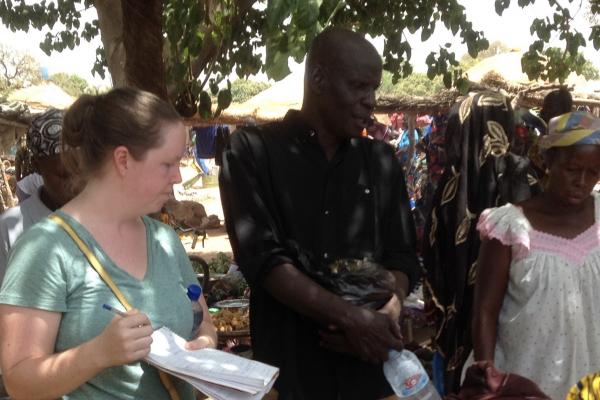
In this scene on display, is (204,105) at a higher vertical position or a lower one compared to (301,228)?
higher

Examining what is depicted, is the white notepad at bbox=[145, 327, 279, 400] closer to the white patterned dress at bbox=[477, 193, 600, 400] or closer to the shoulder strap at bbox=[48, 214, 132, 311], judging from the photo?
the shoulder strap at bbox=[48, 214, 132, 311]

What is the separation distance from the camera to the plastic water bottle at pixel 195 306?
6.27 feet

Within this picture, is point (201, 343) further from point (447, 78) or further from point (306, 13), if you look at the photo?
point (447, 78)

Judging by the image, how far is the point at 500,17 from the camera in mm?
5305

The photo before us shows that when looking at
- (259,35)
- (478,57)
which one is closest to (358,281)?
(259,35)

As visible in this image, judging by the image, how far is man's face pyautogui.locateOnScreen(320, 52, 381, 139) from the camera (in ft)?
7.23

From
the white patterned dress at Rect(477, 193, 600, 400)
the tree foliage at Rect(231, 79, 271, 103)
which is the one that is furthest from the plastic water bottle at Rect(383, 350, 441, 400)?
the tree foliage at Rect(231, 79, 271, 103)

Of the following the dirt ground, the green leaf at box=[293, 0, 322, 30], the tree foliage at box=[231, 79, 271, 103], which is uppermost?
the green leaf at box=[293, 0, 322, 30]

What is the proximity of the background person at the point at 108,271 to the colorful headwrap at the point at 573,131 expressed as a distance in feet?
4.55

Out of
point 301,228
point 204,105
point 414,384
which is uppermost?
point 204,105

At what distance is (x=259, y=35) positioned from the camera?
18.5 ft

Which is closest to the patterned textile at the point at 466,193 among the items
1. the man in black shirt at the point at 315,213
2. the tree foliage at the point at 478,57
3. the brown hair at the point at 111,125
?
the man in black shirt at the point at 315,213

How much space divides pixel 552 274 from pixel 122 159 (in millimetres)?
1538

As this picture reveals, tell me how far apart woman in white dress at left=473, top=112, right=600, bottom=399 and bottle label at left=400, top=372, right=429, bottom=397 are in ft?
2.20
